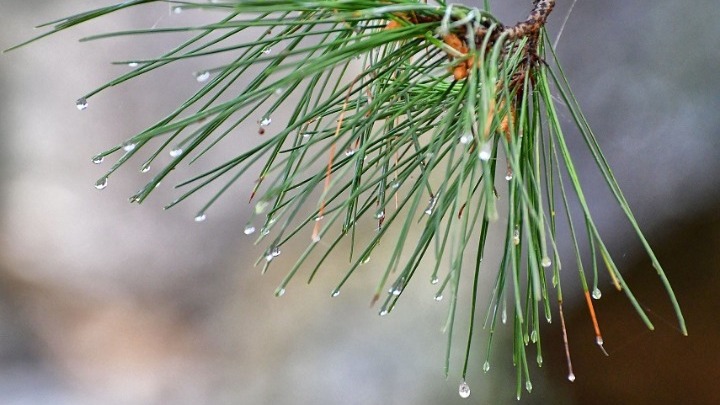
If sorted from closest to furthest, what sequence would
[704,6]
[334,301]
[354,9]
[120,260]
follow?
[354,9], [704,6], [334,301], [120,260]

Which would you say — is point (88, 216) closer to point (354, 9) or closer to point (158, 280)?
point (158, 280)

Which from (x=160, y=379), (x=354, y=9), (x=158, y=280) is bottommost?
(x=160, y=379)

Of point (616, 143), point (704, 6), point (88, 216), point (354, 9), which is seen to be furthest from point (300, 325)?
point (354, 9)

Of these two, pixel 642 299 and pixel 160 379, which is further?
pixel 160 379

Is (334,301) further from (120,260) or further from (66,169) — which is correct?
(66,169)

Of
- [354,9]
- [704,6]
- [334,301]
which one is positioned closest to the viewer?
[354,9]

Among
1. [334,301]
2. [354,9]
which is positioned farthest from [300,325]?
[354,9]

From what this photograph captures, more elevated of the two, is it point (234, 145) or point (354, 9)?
point (354, 9)
